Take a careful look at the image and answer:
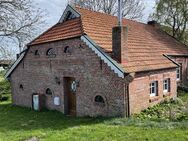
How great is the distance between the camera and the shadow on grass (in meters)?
13.5

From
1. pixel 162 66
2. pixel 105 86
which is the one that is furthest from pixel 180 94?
pixel 105 86

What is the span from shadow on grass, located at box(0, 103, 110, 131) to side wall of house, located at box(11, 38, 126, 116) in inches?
32.7

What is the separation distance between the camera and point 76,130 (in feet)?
39.0

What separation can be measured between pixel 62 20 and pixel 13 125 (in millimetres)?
8146

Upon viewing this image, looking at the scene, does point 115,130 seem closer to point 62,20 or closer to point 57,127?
point 57,127

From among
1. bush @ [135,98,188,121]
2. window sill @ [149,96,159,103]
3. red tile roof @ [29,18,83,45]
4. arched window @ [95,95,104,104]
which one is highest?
red tile roof @ [29,18,83,45]

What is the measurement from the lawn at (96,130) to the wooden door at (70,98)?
1927 mm

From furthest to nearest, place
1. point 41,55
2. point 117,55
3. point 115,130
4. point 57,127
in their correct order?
1. point 41,55
2. point 117,55
3. point 57,127
4. point 115,130

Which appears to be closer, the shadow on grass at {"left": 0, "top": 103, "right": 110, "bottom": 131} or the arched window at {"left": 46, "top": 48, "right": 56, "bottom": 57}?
the shadow on grass at {"left": 0, "top": 103, "right": 110, "bottom": 131}

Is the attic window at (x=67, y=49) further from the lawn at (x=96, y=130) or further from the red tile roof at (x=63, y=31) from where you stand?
the lawn at (x=96, y=130)

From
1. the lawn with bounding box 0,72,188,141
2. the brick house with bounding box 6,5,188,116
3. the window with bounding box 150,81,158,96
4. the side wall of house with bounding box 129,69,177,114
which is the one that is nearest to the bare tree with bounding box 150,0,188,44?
the brick house with bounding box 6,5,188,116

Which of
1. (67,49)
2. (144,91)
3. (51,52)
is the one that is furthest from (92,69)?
(51,52)

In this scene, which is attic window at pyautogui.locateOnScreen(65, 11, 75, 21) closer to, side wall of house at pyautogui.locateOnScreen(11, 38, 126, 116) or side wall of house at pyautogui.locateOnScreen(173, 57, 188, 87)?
side wall of house at pyautogui.locateOnScreen(11, 38, 126, 116)

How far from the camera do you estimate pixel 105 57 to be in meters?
13.9
